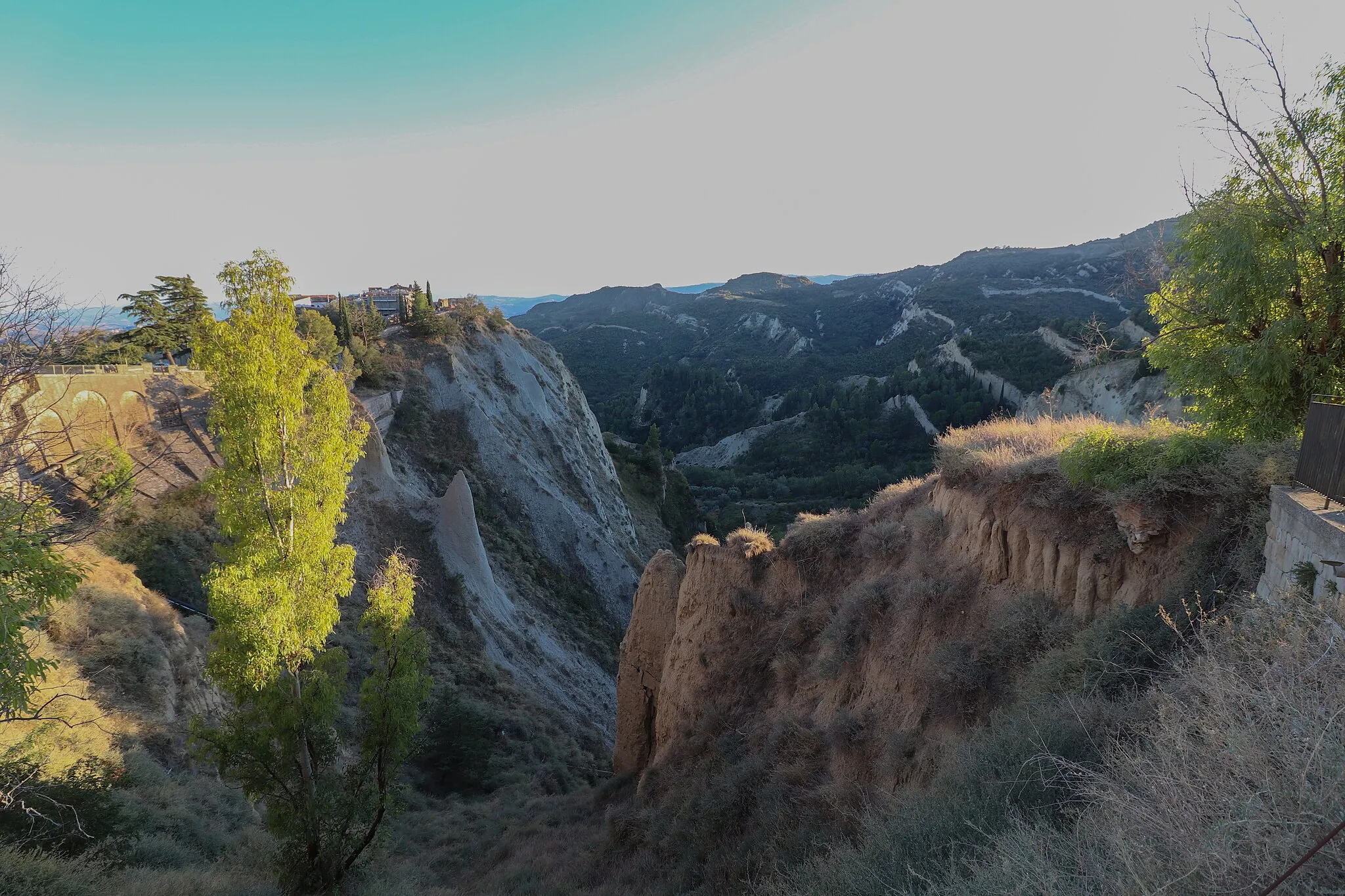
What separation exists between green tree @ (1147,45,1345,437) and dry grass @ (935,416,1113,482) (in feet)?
5.19

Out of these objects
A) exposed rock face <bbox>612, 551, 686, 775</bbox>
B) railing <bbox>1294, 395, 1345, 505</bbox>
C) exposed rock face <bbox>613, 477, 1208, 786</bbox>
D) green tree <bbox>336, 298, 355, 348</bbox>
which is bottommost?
exposed rock face <bbox>612, 551, 686, 775</bbox>

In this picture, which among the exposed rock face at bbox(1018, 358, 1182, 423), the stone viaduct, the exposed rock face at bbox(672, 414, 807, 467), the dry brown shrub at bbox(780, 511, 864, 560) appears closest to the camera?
the dry brown shrub at bbox(780, 511, 864, 560)

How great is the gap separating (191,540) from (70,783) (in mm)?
13473

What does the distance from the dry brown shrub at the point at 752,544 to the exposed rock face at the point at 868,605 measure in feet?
0.41

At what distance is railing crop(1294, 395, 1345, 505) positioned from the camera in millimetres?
5391

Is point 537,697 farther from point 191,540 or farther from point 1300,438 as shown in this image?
point 1300,438

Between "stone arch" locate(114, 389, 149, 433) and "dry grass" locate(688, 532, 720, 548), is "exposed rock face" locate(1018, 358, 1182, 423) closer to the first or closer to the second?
"dry grass" locate(688, 532, 720, 548)

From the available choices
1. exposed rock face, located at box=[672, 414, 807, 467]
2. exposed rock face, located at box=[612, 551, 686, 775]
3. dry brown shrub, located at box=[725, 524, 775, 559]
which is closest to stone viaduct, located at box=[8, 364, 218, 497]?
exposed rock face, located at box=[612, 551, 686, 775]

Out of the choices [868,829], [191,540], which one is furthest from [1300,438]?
[191,540]

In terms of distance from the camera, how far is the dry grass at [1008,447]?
948cm

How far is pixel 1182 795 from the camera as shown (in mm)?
3479

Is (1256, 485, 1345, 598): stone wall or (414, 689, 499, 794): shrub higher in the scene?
(1256, 485, 1345, 598): stone wall

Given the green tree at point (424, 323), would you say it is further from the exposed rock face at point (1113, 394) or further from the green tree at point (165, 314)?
the exposed rock face at point (1113, 394)

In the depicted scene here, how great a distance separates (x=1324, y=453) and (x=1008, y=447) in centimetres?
522
